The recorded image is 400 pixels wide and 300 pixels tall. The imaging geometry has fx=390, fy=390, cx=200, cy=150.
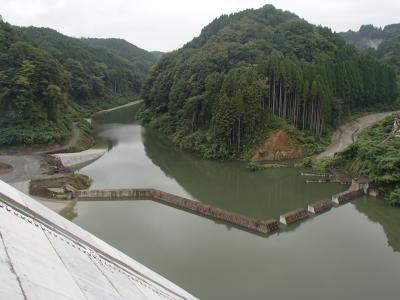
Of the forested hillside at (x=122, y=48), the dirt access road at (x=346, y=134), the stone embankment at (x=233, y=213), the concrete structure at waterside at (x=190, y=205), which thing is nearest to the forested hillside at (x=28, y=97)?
the stone embankment at (x=233, y=213)

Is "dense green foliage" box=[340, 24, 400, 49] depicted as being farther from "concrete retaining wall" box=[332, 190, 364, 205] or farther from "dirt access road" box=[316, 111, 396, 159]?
"concrete retaining wall" box=[332, 190, 364, 205]

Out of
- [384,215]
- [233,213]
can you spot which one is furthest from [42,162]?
[384,215]

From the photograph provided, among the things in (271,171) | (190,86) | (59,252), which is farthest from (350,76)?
(59,252)

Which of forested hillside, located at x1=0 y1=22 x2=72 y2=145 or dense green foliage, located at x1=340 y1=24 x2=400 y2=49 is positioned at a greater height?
dense green foliage, located at x1=340 y1=24 x2=400 y2=49

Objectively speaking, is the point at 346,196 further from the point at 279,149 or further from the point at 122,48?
the point at 122,48

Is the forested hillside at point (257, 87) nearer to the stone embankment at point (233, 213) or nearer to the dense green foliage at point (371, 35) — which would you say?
the stone embankment at point (233, 213)

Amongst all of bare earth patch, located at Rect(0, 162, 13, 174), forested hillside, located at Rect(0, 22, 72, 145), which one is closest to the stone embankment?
bare earth patch, located at Rect(0, 162, 13, 174)

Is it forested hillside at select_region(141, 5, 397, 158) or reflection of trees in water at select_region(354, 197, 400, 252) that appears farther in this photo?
forested hillside at select_region(141, 5, 397, 158)
